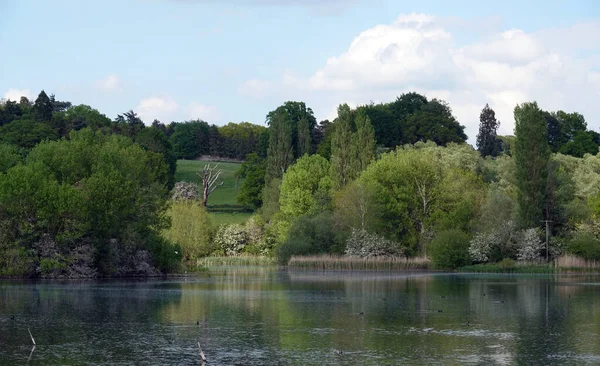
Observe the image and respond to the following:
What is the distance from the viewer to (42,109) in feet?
515

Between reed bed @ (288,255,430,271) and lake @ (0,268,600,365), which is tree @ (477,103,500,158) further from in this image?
lake @ (0,268,600,365)

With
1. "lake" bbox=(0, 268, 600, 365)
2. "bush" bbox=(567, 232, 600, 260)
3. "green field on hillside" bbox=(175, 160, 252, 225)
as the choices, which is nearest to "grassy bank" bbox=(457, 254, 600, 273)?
"bush" bbox=(567, 232, 600, 260)

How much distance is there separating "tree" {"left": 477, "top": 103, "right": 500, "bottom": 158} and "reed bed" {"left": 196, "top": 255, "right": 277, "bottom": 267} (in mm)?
67580

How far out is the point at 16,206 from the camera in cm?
7262

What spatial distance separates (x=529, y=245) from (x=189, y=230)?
40157 mm

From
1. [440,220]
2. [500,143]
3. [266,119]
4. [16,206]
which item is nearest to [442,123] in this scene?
[500,143]

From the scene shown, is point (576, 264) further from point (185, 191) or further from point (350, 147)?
point (185, 191)

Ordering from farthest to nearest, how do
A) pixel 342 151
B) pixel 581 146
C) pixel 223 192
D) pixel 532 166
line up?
pixel 223 192 → pixel 581 146 → pixel 342 151 → pixel 532 166

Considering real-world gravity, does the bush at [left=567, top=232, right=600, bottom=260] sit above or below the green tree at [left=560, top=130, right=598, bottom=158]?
below

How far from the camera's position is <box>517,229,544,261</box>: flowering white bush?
3499 inches

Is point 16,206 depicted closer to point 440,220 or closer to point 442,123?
point 440,220

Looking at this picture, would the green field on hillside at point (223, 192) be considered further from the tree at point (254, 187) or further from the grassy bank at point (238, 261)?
the grassy bank at point (238, 261)

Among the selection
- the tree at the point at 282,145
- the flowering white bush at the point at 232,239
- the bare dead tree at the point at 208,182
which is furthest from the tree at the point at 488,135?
the flowering white bush at the point at 232,239

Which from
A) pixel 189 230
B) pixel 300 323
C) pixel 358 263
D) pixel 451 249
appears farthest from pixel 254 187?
pixel 300 323
